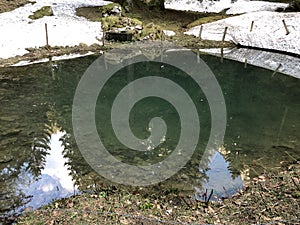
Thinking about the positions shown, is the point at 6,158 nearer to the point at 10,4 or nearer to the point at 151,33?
the point at 151,33

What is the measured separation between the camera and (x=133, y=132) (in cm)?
1271

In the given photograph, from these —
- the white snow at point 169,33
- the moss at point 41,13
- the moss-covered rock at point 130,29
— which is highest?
the moss at point 41,13

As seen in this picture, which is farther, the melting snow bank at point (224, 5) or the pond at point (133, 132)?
→ the melting snow bank at point (224, 5)

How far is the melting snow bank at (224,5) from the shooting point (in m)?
34.0

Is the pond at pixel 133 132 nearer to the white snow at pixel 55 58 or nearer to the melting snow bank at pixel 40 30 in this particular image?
the white snow at pixel 55 58

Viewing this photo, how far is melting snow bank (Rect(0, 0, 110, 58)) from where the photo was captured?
74.9ft

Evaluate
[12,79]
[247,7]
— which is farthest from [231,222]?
[247,7]

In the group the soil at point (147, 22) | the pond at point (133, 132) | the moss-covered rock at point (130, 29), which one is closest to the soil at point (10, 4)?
the soil at point (147, 22)

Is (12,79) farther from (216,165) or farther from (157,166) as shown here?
(216,165)

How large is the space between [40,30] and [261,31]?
1834 centimetres

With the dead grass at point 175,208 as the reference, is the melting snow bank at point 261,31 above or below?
above

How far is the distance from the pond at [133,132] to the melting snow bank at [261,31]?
16.9ft

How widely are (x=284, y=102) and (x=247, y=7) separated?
2263cm

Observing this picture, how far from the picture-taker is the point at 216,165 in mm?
10523
